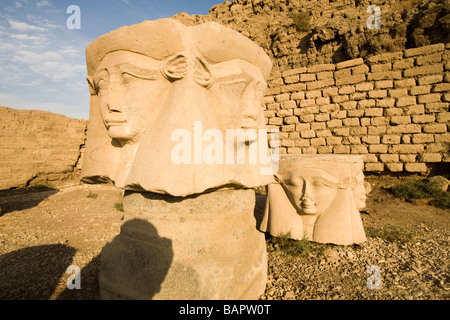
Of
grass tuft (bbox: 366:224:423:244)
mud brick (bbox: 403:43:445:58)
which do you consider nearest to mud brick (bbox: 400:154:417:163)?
mud brick (bbox: 403:43:445:58)

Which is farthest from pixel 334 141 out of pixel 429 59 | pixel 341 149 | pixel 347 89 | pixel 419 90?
pixel 429 59

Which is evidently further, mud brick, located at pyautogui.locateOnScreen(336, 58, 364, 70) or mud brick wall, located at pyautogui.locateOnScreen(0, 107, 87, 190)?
mud brick wall, located at pyautogui.locateOnScreen(0, 107, 87, 190)

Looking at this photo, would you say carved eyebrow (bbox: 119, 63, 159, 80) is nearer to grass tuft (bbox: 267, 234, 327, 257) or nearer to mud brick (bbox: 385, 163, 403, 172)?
grass tuft (bbox: 267, 234, 327, 257)

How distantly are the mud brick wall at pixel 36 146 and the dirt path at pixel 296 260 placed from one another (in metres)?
3.13

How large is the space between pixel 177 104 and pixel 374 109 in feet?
18.9

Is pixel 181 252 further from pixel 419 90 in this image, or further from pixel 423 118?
pixel 419 90

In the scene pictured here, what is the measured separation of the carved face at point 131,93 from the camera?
4.84 feet

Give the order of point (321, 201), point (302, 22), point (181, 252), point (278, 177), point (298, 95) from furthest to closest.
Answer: point (302, 22) → point (298, 95) → point (278, 177) → point (321, 201) → point (181, 252)

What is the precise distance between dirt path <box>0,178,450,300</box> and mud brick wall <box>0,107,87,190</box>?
3133 mm

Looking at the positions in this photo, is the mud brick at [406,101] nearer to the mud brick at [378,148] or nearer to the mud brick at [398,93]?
the mud brick at [398,93]

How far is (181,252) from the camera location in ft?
4.60

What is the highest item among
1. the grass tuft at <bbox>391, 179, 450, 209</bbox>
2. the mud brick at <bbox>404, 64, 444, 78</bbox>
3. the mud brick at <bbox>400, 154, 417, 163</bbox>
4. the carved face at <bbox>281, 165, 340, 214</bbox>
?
the mud brick at <bbox>404, 64, 444, 78</bbox>

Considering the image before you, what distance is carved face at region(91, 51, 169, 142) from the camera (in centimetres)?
148
